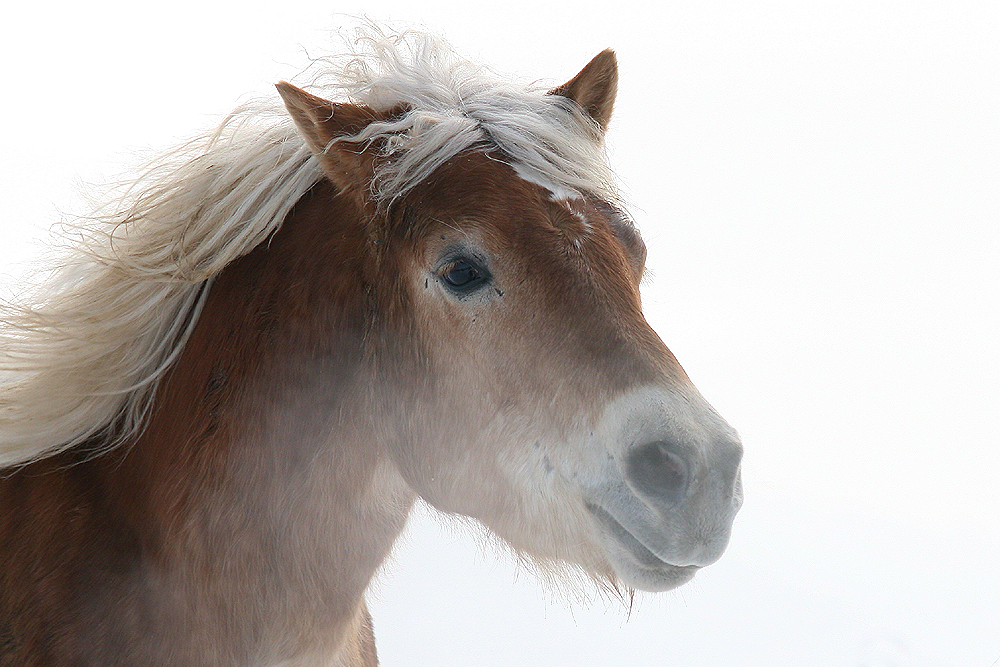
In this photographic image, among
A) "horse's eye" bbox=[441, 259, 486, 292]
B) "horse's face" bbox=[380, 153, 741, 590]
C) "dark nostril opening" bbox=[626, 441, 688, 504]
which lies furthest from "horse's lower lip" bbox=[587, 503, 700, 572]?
"horse's eye" bbox=[441, 259, 486, 292]

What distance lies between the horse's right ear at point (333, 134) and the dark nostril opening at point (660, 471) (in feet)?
2.43

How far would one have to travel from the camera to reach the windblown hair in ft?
5.22

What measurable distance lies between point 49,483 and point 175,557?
32cm

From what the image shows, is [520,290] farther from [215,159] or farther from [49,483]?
[49,483]

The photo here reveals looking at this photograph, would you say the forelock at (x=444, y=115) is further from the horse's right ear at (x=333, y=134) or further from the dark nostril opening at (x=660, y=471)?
the dark nostril opening at (x=660, y=471)

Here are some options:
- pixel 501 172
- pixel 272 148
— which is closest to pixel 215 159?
pixel 272 148

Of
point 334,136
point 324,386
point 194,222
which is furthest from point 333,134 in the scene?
point 324,386

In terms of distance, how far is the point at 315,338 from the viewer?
5.12 feet

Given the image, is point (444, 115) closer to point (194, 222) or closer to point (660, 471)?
point (194, 222)

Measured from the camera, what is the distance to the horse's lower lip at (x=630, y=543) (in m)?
1.38

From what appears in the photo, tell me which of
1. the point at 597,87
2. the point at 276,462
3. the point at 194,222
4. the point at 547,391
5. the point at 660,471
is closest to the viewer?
the point at 660,471

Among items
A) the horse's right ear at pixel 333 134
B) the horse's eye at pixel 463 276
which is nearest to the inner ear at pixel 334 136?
the horse's right ear at pixel 333 134

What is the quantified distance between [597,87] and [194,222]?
950 mm

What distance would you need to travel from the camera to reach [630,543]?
1383mm
